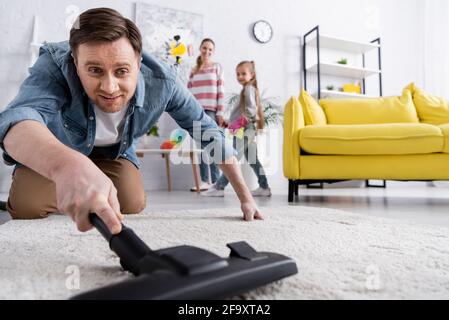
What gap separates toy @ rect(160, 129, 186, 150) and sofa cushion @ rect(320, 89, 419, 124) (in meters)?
1.23

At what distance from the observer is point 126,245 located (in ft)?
1.48

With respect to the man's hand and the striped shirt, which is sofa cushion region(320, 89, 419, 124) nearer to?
the striped shirt

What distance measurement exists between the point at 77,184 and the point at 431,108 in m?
2.54

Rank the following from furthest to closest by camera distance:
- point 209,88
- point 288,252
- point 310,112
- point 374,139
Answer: point 209,88 < point 310,112 < point 374,139 < point 288,252

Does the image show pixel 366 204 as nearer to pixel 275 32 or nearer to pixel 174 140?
pixel 174 140

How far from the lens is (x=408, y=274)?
51 centimetres

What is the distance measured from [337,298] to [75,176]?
1.17 ft

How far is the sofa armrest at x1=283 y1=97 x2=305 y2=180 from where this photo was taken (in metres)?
1.83

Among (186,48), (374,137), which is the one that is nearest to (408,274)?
(374,137)

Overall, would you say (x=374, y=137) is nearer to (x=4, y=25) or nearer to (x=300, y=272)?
(x=300, y=272)

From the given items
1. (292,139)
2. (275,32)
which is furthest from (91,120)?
(275,32)

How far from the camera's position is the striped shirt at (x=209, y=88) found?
9.41ft

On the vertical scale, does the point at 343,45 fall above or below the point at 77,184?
above

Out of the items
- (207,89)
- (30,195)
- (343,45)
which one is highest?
(343,45)
